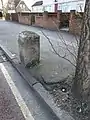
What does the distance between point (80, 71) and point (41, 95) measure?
106 centimetres

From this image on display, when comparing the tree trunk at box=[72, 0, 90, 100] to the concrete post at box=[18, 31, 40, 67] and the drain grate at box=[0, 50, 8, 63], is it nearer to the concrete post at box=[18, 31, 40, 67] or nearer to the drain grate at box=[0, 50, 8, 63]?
the concrete post at box=[18, 31, 40, 67]

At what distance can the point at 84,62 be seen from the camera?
3.60m

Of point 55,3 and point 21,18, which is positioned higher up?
point 55,3

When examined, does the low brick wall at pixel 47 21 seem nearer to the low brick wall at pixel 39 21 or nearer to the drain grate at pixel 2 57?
the low brick wall at pixel 39 21

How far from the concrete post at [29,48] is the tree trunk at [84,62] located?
2.55 m

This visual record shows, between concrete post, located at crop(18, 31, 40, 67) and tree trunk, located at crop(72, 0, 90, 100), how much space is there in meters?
2.55

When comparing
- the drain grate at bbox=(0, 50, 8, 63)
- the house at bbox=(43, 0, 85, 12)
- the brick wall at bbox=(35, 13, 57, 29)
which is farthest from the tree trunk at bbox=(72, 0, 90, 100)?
the house at bbox=(43, 0, 85, 12)

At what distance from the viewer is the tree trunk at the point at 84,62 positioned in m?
3.44

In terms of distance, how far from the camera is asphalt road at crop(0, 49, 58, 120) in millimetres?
3774

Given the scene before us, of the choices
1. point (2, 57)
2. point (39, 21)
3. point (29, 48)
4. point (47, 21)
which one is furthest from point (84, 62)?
point (39, 21)

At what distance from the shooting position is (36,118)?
12.2 ft

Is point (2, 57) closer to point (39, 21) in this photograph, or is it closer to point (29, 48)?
point (29, 48)

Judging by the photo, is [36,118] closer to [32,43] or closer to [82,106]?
[82,106]

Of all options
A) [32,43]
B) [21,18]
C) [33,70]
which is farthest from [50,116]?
[21,18]
